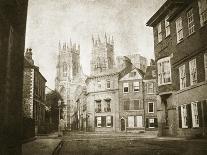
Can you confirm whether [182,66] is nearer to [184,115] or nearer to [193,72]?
[193,72]

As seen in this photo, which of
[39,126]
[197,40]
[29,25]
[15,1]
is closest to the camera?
[15,1]

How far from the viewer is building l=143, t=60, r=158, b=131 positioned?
29891 mm

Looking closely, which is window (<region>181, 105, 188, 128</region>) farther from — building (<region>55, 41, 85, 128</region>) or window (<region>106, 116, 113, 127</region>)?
building (<region>55, 41, 85, 128</region>)

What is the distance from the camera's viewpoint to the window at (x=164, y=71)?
13782 mm

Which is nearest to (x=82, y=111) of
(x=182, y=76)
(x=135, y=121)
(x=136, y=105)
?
(x=136, y=105)

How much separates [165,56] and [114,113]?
761 inches

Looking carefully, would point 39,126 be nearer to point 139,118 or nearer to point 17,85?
point 17,85

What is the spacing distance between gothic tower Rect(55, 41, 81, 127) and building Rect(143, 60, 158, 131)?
3111 centimetres

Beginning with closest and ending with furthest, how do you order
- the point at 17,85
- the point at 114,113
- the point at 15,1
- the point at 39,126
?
the point at 15,1, the point at 17,85, the point at 39,126, the point at 114,113

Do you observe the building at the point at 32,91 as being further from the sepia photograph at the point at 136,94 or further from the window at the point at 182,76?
the window at the point at 182,76

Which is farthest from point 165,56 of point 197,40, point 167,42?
point 197,40

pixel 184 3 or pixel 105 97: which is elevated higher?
pixel 184 3

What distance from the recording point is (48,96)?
1176 inches

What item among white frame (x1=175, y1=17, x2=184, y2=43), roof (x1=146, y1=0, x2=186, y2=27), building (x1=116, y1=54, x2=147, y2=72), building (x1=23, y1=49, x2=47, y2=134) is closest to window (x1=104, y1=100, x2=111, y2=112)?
building (x1=116, y1=54, x2=147, y2=72)
